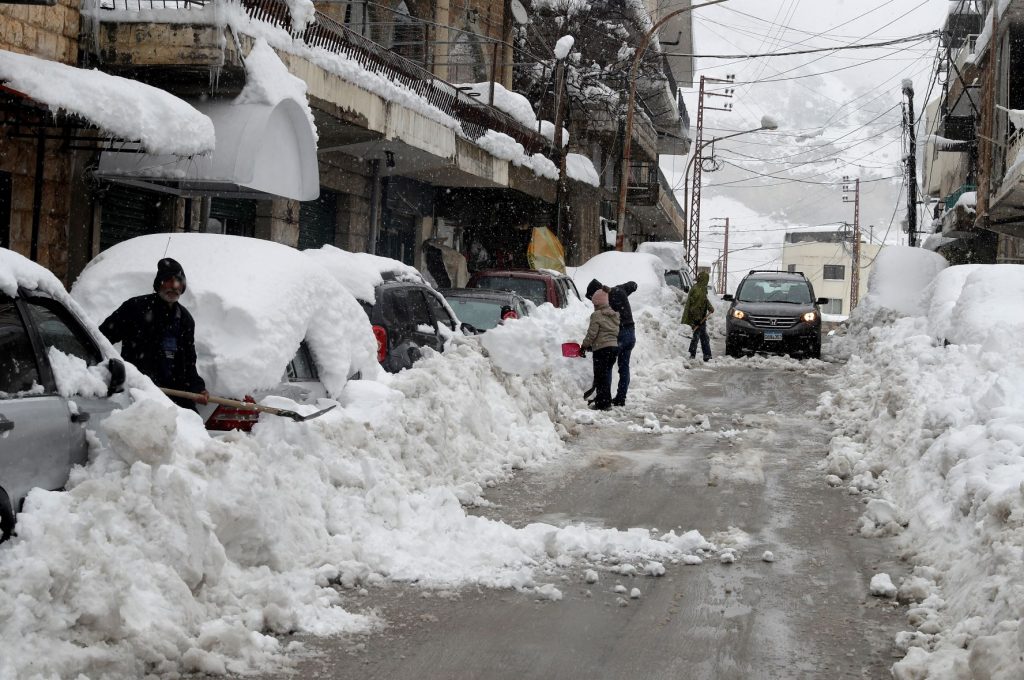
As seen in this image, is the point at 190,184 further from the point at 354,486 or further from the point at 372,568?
→ the point at 372,568

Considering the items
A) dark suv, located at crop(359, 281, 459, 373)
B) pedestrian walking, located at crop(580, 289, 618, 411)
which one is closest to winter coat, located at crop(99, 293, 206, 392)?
dark suv, located at crop(359, 281, 459, 373)

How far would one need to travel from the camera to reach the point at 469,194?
29.6 meters

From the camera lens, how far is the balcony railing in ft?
45.6

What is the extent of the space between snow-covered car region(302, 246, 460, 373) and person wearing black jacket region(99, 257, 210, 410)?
9.65 feet

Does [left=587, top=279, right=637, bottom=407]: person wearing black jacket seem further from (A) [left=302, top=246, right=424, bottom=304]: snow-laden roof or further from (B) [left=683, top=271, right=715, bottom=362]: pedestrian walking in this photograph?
(B) [left=683, top=271, right=715, bottom=362]: pedestrian walking

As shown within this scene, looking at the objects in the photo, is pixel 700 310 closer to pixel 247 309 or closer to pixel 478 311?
pixel 478 311

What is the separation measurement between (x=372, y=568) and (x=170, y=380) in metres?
1.75

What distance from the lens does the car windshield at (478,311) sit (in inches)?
568

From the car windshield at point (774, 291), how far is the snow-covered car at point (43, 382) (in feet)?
65.2

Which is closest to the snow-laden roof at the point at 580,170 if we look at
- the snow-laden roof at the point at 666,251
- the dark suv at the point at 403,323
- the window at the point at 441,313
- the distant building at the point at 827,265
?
the snow-laden roof at the point at 666,251

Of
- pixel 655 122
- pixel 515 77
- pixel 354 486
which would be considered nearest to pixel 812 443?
pixel 354 486

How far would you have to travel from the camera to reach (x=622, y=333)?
1509cm

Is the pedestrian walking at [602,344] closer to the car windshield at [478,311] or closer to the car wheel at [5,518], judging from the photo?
the car windshield at [478,311]

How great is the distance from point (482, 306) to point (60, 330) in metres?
9.53
